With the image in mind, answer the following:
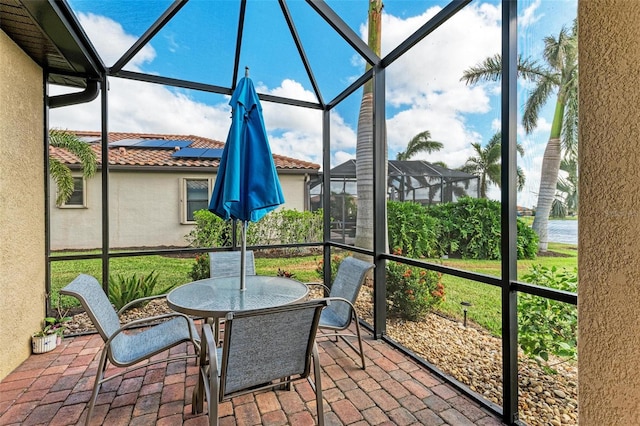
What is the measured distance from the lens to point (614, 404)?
2.68 ft

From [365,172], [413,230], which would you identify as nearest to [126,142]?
[365,172]

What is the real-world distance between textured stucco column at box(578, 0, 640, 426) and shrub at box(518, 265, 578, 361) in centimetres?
179

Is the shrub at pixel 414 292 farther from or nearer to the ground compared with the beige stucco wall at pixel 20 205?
nearer to the ground

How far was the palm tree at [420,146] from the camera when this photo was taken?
455 centimetres

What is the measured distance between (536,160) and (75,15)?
4.67 metres

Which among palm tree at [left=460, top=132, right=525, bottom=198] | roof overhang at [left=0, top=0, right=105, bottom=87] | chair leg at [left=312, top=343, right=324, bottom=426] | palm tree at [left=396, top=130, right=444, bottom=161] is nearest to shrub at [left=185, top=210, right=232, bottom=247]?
roof overhang at [left=0, top=0, right=105, bottom=87]

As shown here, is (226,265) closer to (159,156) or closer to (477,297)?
(477,297)

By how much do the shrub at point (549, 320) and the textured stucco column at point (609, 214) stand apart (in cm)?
179

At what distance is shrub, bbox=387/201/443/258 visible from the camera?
15.1 feet

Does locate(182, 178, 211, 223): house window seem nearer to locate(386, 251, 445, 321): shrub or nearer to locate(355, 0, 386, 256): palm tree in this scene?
locate(355, 0, 386, 256): palm tree

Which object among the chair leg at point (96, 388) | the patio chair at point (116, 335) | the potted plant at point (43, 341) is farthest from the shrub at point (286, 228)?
the chair leg at point (96, 388)

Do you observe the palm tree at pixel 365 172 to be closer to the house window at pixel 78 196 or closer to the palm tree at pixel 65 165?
the palm tree at pixel 65 165

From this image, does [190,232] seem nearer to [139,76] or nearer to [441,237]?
[139,76]

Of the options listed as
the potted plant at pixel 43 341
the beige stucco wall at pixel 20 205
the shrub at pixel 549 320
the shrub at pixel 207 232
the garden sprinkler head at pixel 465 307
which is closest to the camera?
the shrub at pixel 549 320
